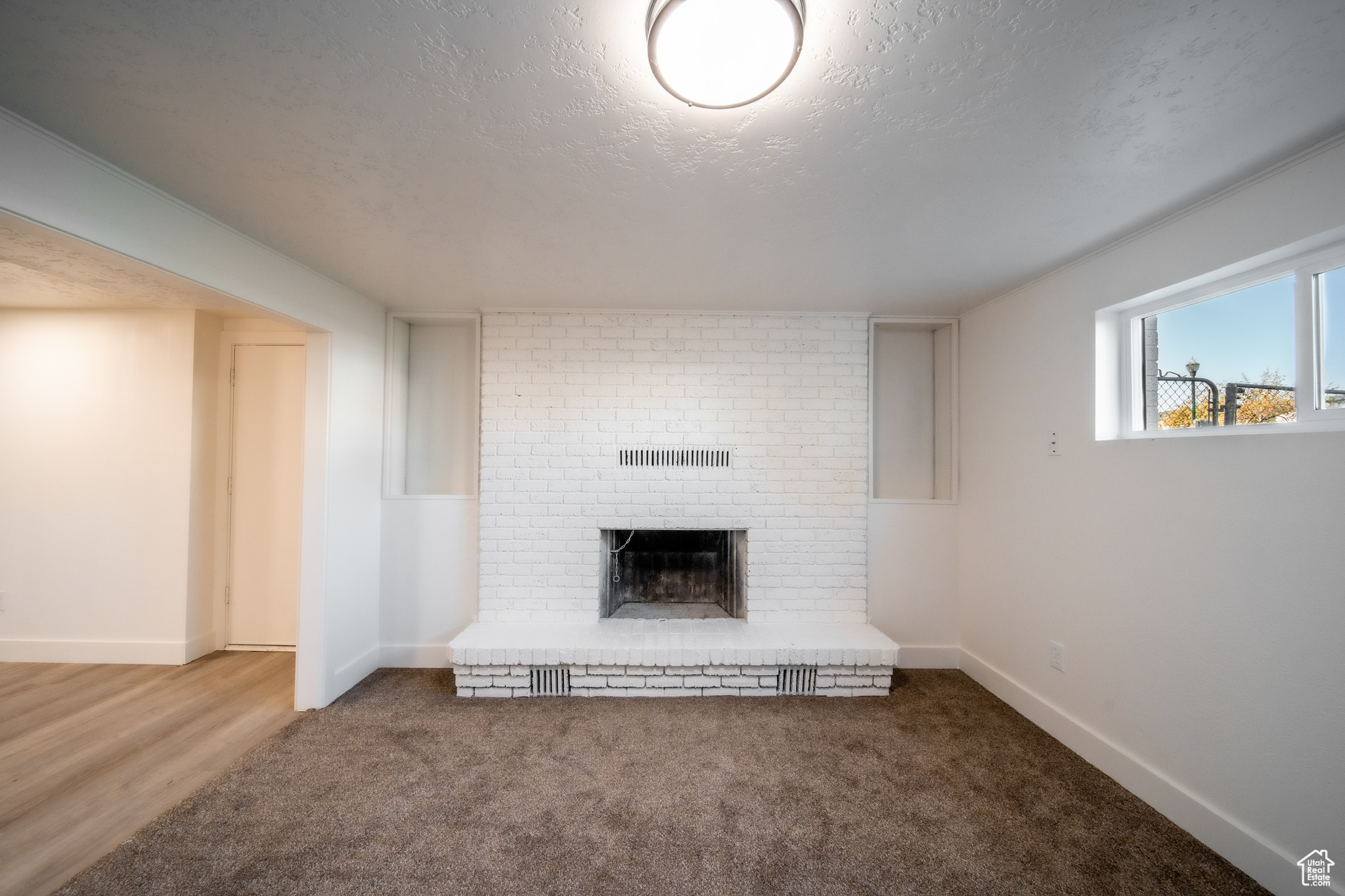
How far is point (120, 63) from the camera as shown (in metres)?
1.28

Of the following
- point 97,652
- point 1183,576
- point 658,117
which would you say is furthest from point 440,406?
point 1183,576

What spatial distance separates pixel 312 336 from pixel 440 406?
93cm

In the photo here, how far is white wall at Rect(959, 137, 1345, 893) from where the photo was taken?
5.32ft

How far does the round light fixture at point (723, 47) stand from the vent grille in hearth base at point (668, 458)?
2405 millimetres

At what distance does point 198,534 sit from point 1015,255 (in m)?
5.28

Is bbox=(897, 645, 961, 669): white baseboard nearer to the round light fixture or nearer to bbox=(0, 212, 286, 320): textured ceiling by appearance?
the round light fixture

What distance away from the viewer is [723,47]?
3.63 ft

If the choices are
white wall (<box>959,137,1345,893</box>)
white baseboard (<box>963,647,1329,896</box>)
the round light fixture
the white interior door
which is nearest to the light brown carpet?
white baseboard (<box>963,647,1329,896</box>)

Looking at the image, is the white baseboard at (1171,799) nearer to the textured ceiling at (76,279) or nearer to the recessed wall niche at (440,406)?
the recessed wall niche at (440,406)

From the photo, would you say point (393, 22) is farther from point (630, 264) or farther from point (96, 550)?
point (96, 550)

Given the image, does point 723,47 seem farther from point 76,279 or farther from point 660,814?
point 76,279

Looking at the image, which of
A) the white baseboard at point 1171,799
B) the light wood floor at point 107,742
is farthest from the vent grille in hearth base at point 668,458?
the light wood floor at point 107,742

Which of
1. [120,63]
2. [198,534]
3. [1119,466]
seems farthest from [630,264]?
[198,534]

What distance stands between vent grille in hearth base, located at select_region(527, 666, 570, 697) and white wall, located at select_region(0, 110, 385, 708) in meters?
1.14
